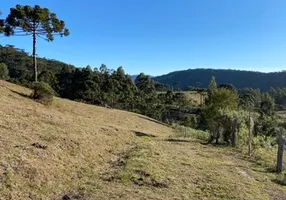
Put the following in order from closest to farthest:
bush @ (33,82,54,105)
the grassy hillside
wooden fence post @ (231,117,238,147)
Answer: the grassy hillside < wooden fence post @ (231,117,238,147) < bush @ (33,82,54,105)

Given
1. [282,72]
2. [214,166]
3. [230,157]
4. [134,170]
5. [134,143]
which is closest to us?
[134,170]

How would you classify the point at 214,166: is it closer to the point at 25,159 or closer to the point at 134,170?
the point at 134,170

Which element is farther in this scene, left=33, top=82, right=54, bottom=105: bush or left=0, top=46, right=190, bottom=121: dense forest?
left=0, top=46, right=190, bottom=121: dense forest

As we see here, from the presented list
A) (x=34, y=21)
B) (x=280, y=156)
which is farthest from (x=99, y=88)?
(x=280, y=156)

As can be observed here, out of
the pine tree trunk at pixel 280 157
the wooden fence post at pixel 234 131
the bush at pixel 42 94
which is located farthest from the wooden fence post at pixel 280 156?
the bush at pixel 42 94

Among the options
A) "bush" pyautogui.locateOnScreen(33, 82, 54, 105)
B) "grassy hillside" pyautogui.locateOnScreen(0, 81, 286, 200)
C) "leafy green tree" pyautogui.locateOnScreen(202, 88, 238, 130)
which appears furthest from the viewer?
"bush" pyautogui.locateOnScreen(33, 82, 54, 105)

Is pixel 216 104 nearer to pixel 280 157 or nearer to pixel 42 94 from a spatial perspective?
pixel 280 157

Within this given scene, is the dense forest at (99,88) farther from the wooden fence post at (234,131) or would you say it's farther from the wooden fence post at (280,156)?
the wooden fence post at (280,156)

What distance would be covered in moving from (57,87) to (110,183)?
4874 centimetres

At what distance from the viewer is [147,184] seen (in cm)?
751

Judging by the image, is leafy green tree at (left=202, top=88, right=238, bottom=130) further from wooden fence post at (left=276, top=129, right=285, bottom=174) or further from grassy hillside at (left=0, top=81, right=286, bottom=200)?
wooden fence post at (left=276, top=129, right=285, bottom=174)

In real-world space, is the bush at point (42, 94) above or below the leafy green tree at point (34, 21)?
below

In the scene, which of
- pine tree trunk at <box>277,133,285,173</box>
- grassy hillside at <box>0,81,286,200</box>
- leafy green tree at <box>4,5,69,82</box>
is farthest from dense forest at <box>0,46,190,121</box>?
pine tree trunk at <box>277,133,285,173</box>

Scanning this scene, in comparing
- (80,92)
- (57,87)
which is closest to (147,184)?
(80,92)
